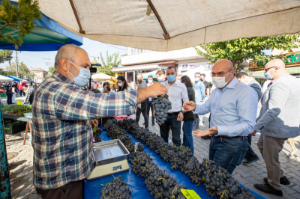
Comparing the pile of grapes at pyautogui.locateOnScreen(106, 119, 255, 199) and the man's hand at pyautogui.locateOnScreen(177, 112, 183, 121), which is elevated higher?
the man's hand at pyautogui.locateOnScreen(177, 112, 183, 121)

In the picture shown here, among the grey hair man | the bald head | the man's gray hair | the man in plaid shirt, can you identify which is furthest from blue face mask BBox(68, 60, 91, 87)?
the bald head

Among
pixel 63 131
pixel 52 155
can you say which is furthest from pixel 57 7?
pixel 52 155

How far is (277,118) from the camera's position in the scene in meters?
2.79

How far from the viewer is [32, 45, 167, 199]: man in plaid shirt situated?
45.9 inches

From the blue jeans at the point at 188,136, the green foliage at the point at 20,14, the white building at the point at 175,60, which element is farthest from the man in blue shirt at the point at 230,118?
the white building at the point at 175,60

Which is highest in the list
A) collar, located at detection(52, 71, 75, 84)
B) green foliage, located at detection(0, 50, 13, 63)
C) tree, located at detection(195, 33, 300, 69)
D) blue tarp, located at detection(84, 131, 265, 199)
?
green foliage, located at detection(0, 50, 13, 63)

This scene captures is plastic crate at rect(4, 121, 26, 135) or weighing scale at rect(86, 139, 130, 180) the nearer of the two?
weighing scale at rect(86, 139, 130, 180)

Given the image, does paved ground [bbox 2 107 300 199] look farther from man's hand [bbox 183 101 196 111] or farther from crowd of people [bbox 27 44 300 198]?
man's hand [bbox 183 101 196 111]

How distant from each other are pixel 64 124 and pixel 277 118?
343cm

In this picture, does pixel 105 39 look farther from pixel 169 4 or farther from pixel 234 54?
pixel 234 54

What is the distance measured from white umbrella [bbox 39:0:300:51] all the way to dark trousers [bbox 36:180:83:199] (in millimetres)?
2294

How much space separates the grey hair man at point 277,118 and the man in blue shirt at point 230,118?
83 cm

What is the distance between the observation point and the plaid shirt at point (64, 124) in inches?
45.7

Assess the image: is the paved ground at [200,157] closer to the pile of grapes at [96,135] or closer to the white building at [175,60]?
the pile of grapes at [96,135]
